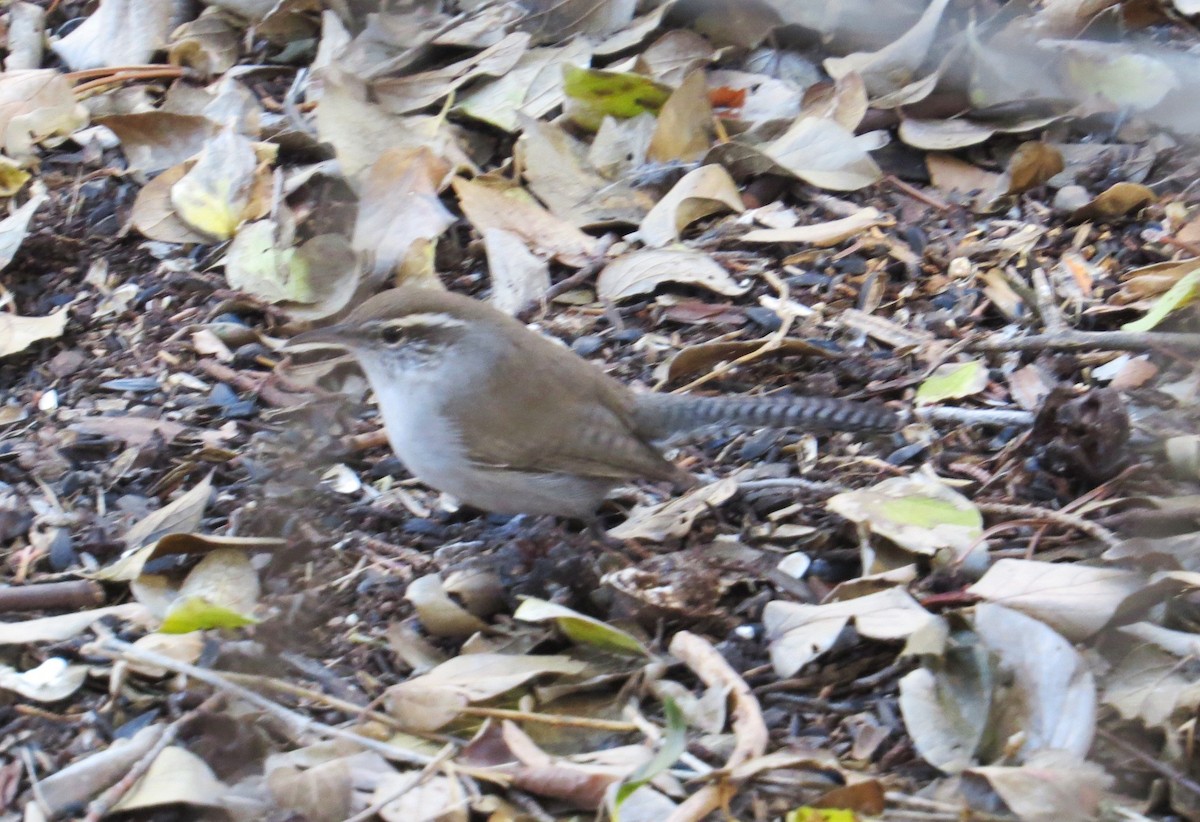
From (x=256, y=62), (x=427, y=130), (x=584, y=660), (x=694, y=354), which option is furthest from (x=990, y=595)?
(x=256, y=62)

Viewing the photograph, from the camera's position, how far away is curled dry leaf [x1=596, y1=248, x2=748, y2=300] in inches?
217

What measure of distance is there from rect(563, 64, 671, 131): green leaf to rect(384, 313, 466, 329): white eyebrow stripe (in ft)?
6.38

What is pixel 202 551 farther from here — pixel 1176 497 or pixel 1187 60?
pixel 1187 60

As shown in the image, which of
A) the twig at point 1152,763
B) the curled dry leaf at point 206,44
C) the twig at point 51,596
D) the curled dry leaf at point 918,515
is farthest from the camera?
the curled dry leaf at point 206,44

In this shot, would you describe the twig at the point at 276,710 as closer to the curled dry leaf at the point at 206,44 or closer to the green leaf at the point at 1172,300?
the green leaf at the point at 1172,300

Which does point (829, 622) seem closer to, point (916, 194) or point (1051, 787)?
point (1051, 787)

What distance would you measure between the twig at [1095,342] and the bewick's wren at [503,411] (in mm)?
855

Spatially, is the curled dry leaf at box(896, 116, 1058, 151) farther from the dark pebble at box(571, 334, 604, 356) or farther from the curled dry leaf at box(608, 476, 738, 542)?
the curled dry leaf at box(608, 476, 738, 542)

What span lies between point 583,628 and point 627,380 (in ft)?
4.93

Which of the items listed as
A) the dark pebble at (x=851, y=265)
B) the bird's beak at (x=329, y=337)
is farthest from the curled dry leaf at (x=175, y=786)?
the dark pebble at (x=851, y=265)

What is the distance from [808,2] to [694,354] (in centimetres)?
223

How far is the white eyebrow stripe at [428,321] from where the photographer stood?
4.56 meters

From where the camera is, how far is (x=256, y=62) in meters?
6.66

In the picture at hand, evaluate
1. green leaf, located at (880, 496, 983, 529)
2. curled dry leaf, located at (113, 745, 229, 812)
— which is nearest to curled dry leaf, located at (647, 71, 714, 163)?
green leaf, located at (880, 496, 983, 529)
